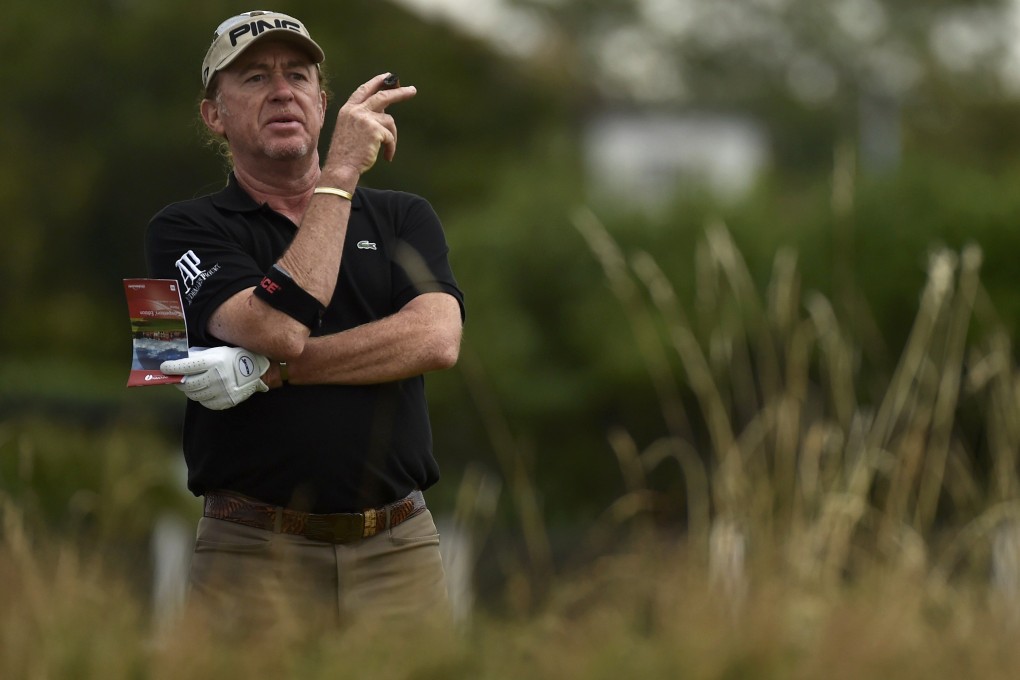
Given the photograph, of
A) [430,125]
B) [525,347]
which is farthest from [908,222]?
[430,125]

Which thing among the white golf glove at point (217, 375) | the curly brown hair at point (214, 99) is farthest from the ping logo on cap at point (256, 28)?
the white golf glove at point (217, 375)

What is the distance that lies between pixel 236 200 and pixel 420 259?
0.46 meters

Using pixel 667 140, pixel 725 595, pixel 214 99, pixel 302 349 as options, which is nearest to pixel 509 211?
pixel 214 99

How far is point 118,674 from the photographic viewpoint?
2695 millimetres

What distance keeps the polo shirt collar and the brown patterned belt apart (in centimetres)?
68

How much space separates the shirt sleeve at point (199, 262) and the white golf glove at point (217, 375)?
159 millimetres

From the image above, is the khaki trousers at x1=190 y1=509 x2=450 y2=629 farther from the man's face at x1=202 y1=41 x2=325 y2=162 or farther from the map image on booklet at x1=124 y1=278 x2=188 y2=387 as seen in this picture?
the man's face at x1=202 y1=41 x2=325 y2=162

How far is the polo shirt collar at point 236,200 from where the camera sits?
4.04m

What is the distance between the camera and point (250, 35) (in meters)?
3.99

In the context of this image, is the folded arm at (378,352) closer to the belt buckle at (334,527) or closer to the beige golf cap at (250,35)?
the belt buckle at (334,527)

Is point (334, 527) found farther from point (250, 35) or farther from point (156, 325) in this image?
point (250, 35)

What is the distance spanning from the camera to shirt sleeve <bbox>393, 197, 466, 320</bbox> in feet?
13.2

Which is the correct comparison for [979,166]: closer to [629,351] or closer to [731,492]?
[629,351]

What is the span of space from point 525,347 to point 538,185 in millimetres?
2893
